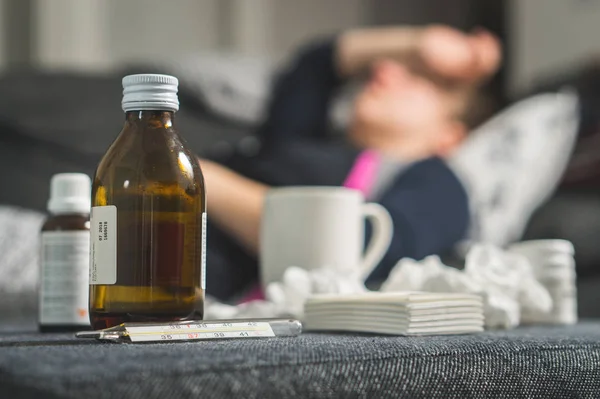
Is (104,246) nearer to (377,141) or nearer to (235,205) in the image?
(235,205)

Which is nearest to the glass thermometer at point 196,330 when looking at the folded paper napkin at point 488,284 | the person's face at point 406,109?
the folded paper napkin at point 488,284

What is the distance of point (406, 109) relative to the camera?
1661 millimetres

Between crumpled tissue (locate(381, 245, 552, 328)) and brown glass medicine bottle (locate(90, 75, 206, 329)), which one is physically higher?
brown glass medicine bottle (locate(90, 75, 206, 329))

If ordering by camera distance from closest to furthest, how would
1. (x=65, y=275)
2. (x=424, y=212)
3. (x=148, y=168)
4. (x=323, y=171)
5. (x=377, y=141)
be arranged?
(x=148, y=168) → (x=65, y=275) → (x=424, y=212) → (x=323, y=171) → (x=377, y=141)

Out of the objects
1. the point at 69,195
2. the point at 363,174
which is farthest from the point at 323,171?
the point at 69,195

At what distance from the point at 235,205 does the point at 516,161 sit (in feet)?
1.66

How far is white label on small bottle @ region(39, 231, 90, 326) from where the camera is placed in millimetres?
661

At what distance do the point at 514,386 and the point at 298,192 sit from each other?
0.38 metres

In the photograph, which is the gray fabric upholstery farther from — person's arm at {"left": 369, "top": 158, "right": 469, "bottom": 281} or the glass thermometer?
person's arm at {"left": 369, "top": 158, "right": 469, "bottom": 281}

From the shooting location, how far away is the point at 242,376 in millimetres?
421

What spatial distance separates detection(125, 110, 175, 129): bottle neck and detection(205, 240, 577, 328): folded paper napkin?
0.20 m

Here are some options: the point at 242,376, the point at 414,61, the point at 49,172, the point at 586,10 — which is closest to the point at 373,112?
the point at 414,61

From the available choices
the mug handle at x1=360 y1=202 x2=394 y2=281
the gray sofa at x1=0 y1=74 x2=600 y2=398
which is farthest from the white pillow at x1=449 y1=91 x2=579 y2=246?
the gray sofa at x1=0 y1=74 x2=600 y2=398

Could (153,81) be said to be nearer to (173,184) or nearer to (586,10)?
(173,184)
